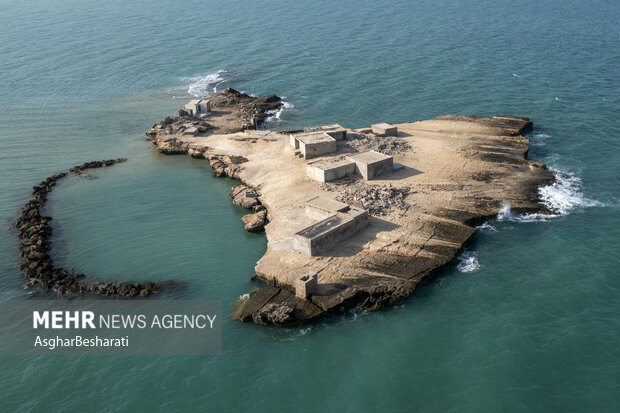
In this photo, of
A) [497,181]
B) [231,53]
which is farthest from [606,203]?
[231,53]

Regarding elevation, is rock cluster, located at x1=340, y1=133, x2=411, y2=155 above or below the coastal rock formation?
below

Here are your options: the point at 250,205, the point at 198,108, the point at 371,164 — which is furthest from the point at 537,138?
the point at 198,108

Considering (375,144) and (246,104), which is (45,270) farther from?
(246,104)

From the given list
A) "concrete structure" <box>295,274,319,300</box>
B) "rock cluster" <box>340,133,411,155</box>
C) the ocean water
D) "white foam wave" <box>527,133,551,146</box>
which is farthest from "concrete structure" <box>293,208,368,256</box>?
"white foam wave" <box>527,133,551,146</box>

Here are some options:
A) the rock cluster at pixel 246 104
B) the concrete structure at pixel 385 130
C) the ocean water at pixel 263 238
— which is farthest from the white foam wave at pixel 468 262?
the rock cluster at pixel 246 104

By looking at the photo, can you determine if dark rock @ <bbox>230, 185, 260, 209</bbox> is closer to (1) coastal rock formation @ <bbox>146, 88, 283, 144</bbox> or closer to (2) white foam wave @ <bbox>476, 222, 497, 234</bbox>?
(1) coastal rock formation @ <bbox>146, 88, 283, 144</bbox>
